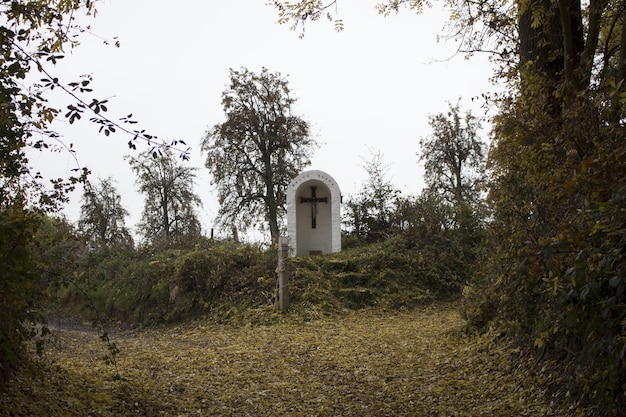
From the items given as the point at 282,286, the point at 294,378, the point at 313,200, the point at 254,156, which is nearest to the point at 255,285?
the point at 282,286

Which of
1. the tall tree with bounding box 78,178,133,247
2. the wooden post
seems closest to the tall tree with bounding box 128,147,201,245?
the tall tree with bounding box 78,178,133,247

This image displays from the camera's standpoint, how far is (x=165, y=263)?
15.4 metres

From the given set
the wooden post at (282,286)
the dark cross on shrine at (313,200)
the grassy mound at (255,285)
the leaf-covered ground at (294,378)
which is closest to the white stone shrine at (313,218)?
the dark cross on shrine at (313,200)

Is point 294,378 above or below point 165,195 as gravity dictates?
below

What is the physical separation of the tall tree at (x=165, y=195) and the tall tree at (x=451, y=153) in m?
9.91

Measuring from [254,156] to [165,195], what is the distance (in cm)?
433

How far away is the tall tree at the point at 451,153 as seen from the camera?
2509 centimetres

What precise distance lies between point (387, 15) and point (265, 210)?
1506 centimetres

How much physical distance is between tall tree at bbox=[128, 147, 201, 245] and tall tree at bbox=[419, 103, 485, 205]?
991 centimetres

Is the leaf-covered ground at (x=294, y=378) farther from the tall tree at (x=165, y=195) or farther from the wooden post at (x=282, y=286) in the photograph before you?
the tall tree at (x=165, y=195)

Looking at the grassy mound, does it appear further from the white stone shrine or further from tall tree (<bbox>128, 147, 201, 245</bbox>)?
tall tree (<bbox>128, 147, 201, 245</bbox>)

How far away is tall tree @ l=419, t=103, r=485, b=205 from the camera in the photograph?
25.1 m

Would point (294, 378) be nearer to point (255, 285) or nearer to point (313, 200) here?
point (255, 285)

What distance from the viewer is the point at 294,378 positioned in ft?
24.6
